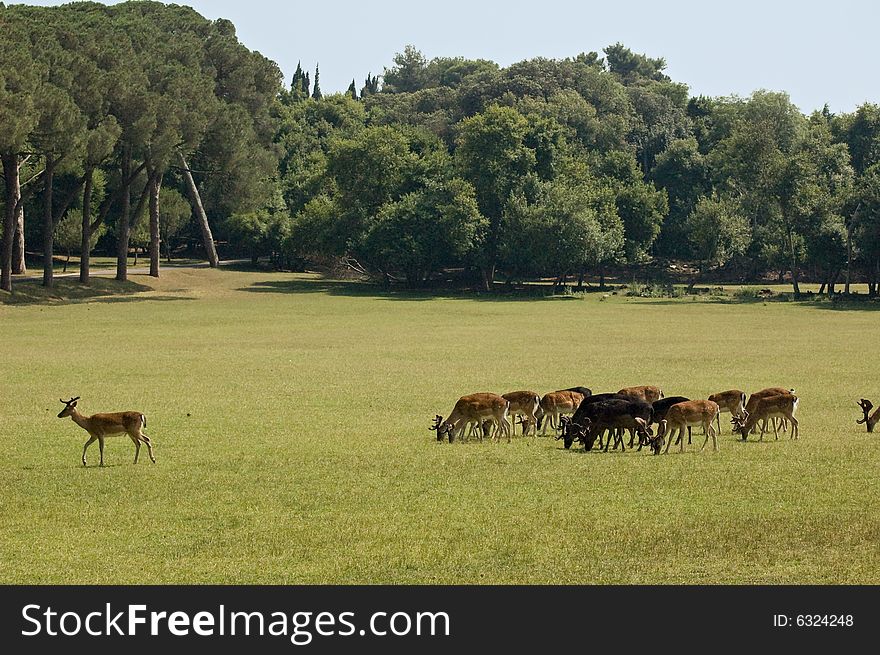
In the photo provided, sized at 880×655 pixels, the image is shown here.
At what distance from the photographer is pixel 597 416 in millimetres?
20859

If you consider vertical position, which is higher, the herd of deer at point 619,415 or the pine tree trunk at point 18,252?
the pine tree trunk at point 18,252

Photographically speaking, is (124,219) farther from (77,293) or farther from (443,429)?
(443,429)

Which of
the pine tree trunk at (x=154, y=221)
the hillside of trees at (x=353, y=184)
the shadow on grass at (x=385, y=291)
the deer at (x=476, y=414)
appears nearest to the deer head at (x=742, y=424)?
the deer at (x=476, y=414)

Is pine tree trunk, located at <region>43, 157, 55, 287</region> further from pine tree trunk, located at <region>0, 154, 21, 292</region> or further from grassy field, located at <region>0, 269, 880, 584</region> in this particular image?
grassy field, located at <region>0, 269, 880, 584</region>

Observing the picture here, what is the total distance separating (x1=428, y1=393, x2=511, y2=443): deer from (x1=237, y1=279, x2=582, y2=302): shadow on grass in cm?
5535

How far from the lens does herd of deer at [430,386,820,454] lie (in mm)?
20578

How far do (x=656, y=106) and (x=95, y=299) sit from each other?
82749mm

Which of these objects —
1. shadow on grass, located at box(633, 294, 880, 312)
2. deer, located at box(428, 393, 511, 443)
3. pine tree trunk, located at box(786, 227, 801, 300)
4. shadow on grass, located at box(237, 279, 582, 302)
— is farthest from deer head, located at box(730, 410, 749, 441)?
pine tree trunk, located at box(786, 227, 801, 300)

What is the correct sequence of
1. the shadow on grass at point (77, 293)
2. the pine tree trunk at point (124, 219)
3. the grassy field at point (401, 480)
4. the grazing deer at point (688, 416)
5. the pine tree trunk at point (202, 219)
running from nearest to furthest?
the grassy field at point (401, 480) < the grazing deer at point (688, 416) < the shadow on grass at point (77, 293) < the pine tree trunk at point (124, 219) < the pine tree trunk at point (202, 219)

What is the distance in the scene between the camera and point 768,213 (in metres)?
92.8

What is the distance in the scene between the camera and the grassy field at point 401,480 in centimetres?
1326

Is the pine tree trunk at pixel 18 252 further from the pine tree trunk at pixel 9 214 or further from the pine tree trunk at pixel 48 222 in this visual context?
the pine tree trunk at pixel 9 214

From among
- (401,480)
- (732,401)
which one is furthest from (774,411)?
(401,480)

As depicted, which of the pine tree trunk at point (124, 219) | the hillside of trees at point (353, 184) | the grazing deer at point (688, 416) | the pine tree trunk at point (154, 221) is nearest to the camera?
the grazing deer at point (688, 416)
